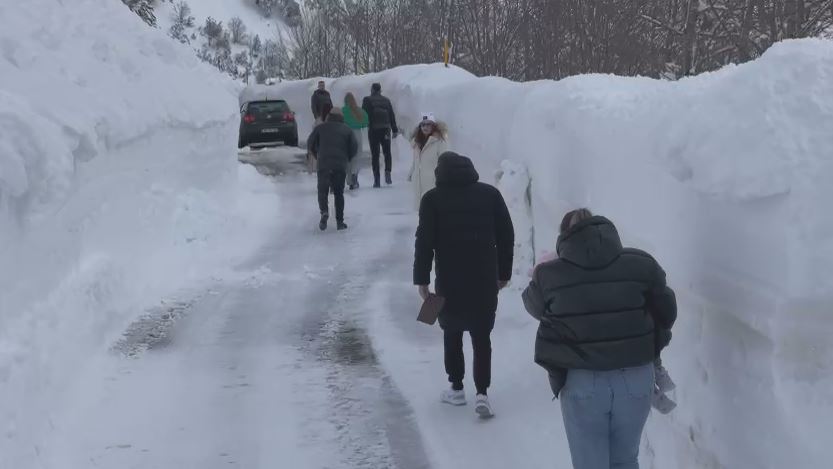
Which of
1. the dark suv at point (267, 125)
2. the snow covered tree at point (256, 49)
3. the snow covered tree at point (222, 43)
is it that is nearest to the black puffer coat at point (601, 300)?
the dark suv at point (267, 125)

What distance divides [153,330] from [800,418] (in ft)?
19.8

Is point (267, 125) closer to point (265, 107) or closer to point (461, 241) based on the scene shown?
point (265, 107)

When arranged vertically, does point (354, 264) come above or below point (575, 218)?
below

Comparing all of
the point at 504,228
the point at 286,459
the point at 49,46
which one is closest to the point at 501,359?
the point at 504,228

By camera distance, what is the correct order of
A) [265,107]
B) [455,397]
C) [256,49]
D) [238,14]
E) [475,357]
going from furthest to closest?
[238,14] < [256,49] < [265,107] < [455,397] < [475,357]

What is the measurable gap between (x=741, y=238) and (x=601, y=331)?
2.46 ft

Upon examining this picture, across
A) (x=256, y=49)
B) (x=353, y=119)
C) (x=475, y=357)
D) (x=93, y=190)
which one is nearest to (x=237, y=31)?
(x=256, y=49)

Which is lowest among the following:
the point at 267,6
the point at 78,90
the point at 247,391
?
the point at 247,391

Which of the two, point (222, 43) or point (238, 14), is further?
point (238, 14)

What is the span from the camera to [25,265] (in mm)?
6332

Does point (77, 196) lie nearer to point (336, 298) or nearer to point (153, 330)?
point (153, 330)

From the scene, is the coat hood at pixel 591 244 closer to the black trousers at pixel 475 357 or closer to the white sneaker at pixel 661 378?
the white sneaker at pixel 661 378

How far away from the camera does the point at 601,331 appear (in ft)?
13.5

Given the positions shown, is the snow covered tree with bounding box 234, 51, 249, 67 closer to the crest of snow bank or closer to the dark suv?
the dark suv
